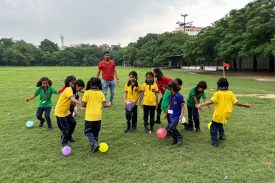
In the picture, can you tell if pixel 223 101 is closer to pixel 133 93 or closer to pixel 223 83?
pixel 223 83

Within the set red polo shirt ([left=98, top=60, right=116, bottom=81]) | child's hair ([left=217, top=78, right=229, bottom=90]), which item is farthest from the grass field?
red polo shirt ([left=98, top=60, right=116, bottom=81])

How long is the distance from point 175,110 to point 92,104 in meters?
1.73

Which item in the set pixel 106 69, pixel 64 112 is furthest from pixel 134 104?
pixel 106 69

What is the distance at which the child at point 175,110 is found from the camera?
546 centimetres

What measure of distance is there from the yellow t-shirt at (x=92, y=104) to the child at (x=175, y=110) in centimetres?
152

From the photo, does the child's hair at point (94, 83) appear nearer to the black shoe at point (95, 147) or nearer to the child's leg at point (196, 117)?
the black shoe at point (95, 147)

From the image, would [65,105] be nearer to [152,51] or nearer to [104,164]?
[104,164]

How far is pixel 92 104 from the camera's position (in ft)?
16.3

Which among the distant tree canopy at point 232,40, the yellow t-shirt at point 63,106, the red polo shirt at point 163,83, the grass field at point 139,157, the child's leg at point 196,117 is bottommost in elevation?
the grass field at point 139,157

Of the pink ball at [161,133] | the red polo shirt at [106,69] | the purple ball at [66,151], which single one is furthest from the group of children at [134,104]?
the red polo shirt at [106,69]

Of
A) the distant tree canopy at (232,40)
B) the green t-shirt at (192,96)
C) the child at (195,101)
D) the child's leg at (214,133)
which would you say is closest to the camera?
the child's leg at (214,133)

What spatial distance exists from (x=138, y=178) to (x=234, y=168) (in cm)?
159

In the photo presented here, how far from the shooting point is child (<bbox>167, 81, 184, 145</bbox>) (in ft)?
17.9

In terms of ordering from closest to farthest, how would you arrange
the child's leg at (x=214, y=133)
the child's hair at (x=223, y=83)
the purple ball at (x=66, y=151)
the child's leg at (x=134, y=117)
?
the purple ball at (x=66, y=151) < the child's hair at (x=223, y=83) < the child's leg at (x=214, y=133) < the child's leg at (x=134, y=117)
